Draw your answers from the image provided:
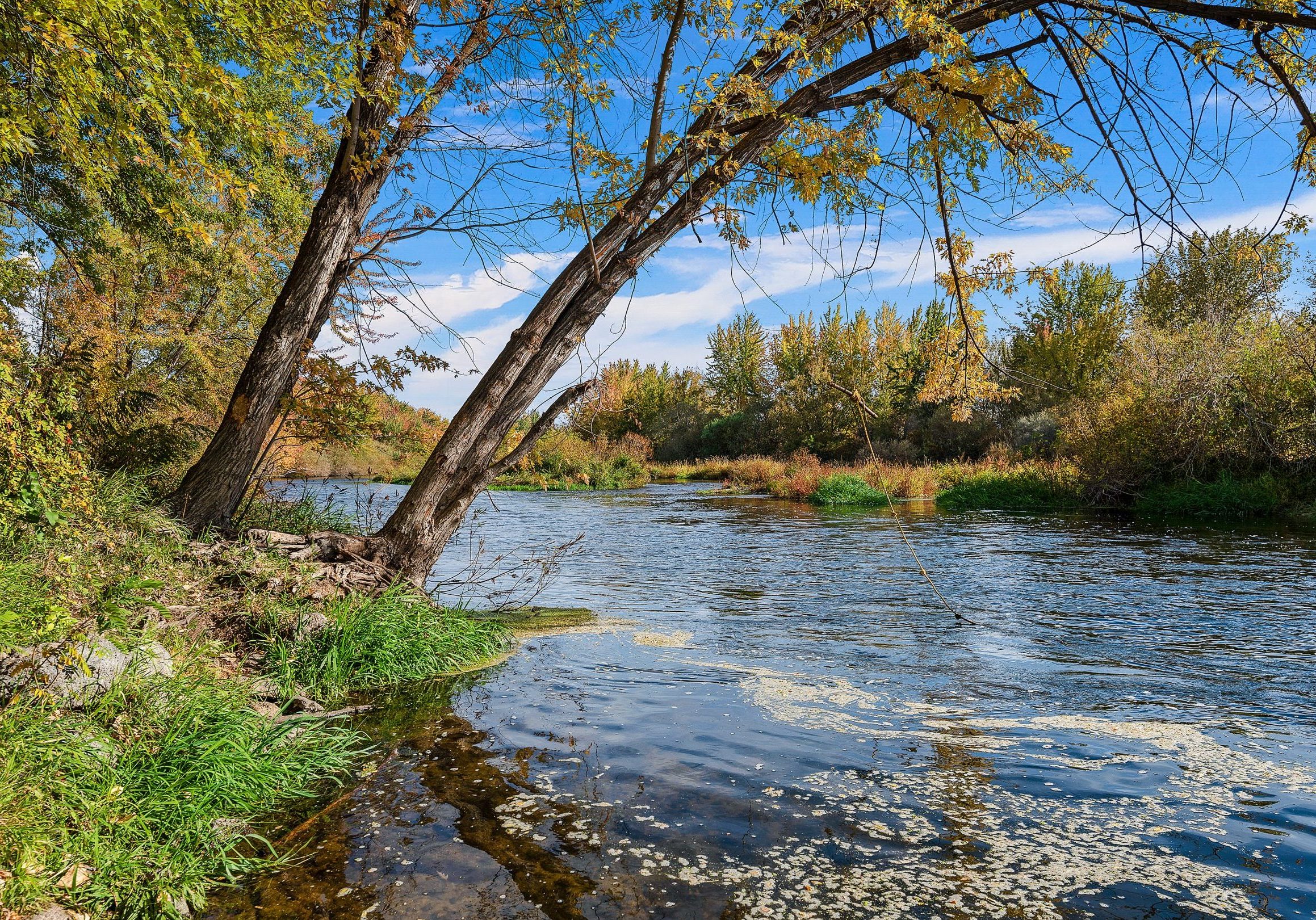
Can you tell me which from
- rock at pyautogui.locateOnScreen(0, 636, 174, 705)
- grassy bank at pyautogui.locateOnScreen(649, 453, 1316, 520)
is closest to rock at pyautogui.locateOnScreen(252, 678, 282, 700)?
rock at pyautogui.locateOnScreen(0, 636, 174, 705)

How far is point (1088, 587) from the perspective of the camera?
9.64 m

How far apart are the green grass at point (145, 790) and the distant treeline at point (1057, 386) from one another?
3.51 metres

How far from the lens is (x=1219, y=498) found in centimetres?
1745

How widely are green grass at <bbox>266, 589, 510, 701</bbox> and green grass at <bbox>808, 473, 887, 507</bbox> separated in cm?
1948

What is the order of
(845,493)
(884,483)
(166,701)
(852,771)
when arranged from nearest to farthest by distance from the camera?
(166,701) → (852,771) → (884,483) → (845,493)

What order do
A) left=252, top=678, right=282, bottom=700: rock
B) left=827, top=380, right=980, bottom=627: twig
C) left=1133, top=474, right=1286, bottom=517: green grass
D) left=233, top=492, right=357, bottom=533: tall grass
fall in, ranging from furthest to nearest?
left=1133, top=474, right=1286, bottom=517: green grass
left=233, top=492, right=357, bottom=533: tall grass
left=827, top=380, right=980, bottom=627: twig
left=252, top=678, right=282, bottom=700: rock

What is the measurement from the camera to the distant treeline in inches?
291

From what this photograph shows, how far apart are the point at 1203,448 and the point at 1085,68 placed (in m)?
16.4

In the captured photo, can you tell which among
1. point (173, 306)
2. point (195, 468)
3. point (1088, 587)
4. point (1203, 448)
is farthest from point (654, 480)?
point (195, 468)

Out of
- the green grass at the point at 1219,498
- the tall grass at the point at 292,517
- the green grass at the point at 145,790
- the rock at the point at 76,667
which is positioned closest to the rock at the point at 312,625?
the green grass at the point at 145,790

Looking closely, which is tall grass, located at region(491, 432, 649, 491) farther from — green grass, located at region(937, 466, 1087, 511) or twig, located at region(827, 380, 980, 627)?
twig, located at region(827, 380, 980, 627)

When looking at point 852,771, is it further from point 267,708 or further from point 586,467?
point 586,467

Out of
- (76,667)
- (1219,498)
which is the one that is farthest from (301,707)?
(1219,498)

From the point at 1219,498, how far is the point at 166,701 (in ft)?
67.2
